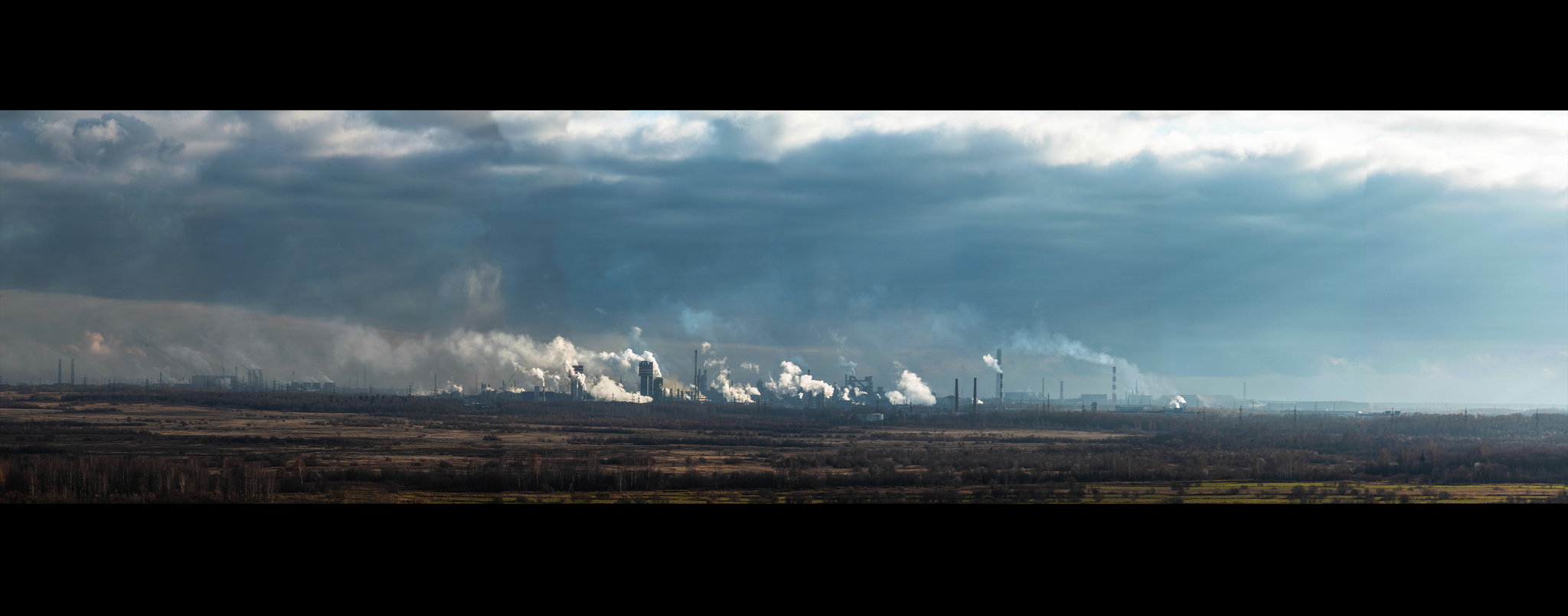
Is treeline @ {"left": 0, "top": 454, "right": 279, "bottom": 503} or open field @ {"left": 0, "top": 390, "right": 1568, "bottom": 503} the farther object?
open field @ {"left": 0, "top": 390, "right": 1568, "bottom": 503}

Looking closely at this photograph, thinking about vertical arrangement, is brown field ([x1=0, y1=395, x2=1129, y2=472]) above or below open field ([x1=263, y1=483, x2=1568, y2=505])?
above

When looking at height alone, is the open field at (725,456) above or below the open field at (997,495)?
above

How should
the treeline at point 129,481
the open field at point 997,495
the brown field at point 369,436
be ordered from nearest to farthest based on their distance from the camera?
the treeline at point 129,481, the open field at point 997,495, the brown field at point 369,436

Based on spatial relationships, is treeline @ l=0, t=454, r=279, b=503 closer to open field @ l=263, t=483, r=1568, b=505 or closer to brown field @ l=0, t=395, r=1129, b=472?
open field @ l=263, t=483, r=1568, b=505

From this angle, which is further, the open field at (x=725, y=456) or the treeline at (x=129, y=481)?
the open field at (x=725, y=456)

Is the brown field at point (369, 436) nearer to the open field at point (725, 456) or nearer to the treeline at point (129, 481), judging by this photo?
the open field at point (725, 456)

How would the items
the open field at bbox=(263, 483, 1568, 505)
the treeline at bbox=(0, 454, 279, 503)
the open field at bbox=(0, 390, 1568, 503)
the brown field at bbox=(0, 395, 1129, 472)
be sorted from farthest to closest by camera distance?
1. the brown field at bbox=(0, 395, 1129, 472)
2. the open field at bbox=(0, 390, 1568, 503)
3. the open field at bbox=(263, 483, 1568, 505)
4. the treeline at bbox=(0, 454, 279, 503)

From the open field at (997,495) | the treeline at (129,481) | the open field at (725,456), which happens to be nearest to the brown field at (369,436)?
the open field at (725,456)

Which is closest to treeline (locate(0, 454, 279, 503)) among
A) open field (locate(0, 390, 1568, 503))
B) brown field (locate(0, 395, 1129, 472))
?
open field (locate(0, 390, 1568, 503))
